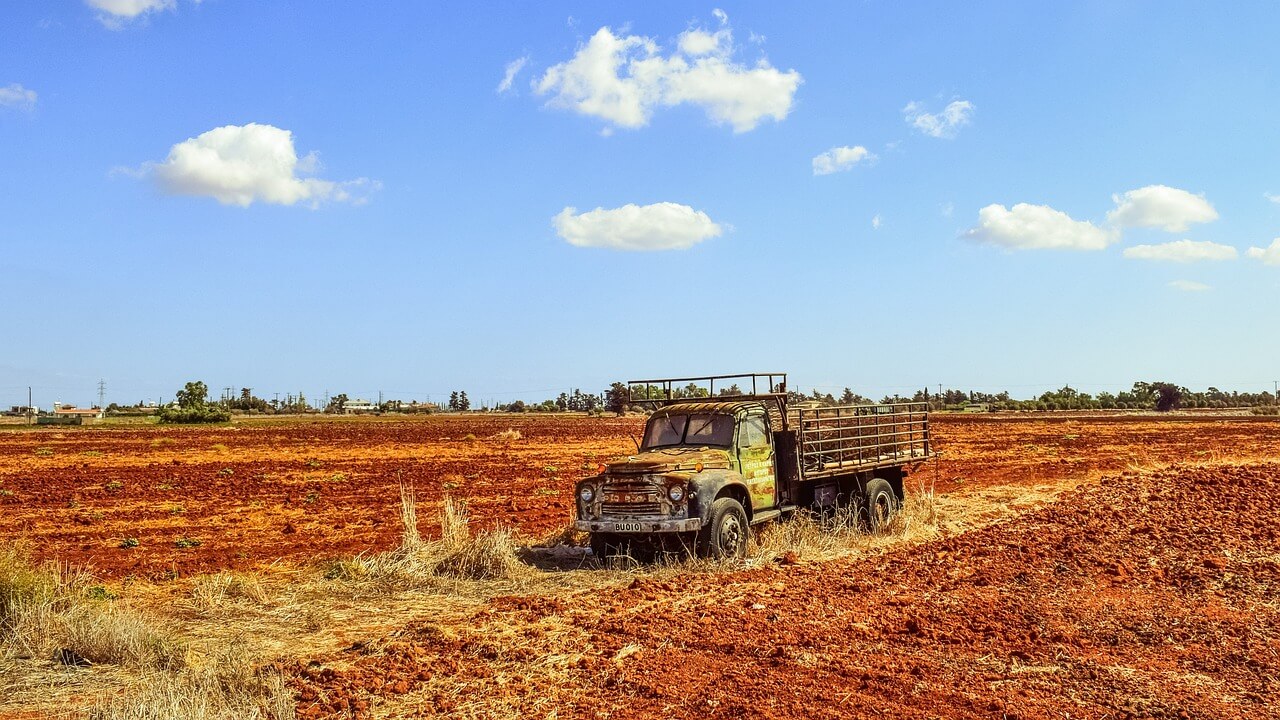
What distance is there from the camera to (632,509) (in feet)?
39.4

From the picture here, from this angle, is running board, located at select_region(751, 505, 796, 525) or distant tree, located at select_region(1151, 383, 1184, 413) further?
distant tree, located at select_region(1151, 383, 1184, 413)

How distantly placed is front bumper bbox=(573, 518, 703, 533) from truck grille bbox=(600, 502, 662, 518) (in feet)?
0.31

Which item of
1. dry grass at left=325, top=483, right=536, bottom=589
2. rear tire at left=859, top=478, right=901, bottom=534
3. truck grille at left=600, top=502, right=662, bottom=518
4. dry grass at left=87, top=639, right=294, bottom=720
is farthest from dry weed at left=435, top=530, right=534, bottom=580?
rear tire at left=859, top=478, right=901, bottom=534

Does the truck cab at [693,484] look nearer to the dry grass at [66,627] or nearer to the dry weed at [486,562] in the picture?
the dry weed at [486,562]

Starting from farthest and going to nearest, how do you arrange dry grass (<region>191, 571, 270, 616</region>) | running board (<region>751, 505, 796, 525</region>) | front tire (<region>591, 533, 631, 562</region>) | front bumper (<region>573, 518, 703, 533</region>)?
running board (<region>751, 505, 796, 525</region>) → front tire (<region>591, 533, 631, 562</region>) → front bumper (<region>573, 518, 703, 533</region>) → dry grass (<region>191, 571, 270, 616</region>)

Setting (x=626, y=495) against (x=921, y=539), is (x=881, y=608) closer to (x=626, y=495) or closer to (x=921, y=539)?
(x=626, y=495)

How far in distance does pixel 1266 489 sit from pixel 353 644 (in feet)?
57.6

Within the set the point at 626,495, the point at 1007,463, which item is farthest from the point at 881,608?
the point at 1007,463

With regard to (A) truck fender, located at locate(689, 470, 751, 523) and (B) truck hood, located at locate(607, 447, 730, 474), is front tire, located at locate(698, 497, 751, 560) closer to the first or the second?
(A) truck fender, located at locate(689, 470, 751, 523)

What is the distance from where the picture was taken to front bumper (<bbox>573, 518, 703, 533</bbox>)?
460 inches

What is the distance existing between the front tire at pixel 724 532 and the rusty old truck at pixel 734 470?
14 mm

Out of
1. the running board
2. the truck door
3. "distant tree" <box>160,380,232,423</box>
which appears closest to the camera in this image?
the running board

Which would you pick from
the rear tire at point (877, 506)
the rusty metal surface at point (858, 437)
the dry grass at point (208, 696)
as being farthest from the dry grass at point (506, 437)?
the dry grass at point (208, 696)

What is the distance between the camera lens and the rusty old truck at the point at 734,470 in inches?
470
